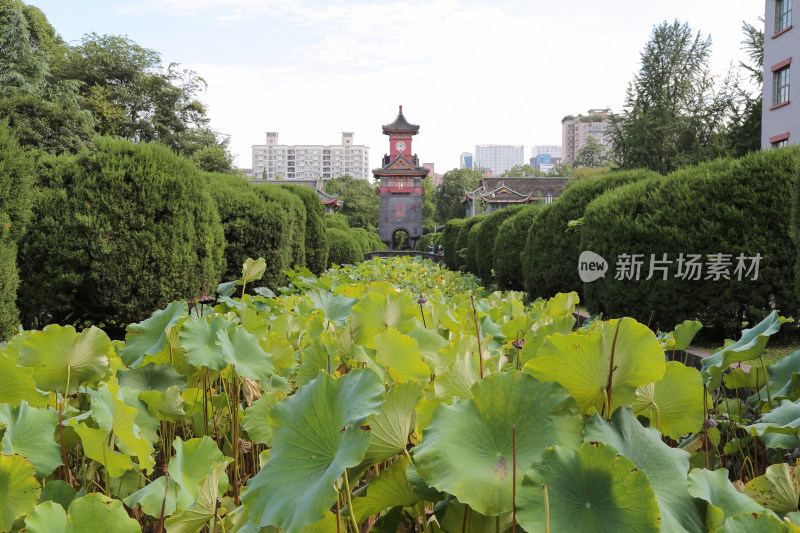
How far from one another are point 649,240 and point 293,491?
5203 mm

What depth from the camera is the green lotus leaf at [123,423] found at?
719mm

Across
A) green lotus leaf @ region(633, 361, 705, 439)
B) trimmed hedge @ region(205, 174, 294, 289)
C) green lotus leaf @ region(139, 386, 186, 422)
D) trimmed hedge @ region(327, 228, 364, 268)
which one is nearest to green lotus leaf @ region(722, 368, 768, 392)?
green lotus leaf @ region(633, 361, 705, 439)

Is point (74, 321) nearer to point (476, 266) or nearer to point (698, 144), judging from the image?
point (476, 266)

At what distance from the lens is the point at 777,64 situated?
16.5 meters

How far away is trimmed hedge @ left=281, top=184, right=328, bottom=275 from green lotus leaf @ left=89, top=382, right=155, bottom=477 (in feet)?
36.3

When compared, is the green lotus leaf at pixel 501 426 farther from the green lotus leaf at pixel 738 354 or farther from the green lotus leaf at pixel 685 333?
the green lotus leaf at pixel 685 333

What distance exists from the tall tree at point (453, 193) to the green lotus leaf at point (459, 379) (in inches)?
2486

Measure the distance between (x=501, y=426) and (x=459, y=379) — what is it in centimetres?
19

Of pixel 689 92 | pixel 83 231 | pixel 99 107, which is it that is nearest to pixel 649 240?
pixel 83 231

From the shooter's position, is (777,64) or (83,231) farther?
(777,64)

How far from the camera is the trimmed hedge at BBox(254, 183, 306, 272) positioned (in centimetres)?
862

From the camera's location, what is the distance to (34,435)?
0.76m

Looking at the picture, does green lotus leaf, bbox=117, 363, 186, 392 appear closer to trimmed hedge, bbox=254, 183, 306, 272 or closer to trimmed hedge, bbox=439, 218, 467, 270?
trimmed hedge, bbox=254, 183, 306, 272

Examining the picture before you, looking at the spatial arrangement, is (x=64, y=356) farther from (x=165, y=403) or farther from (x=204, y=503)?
(x=204, y=503)
